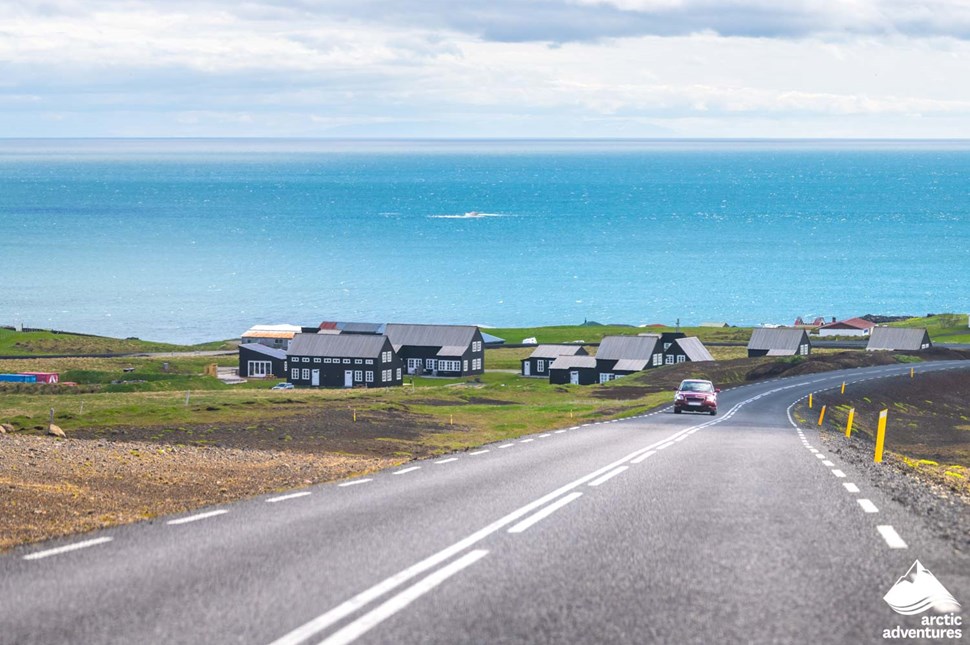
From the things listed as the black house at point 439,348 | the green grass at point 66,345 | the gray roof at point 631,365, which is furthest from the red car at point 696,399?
the green grass at point 66,345

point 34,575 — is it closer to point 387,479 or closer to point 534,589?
point 534,589

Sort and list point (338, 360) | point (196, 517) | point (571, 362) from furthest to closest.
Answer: point (571, 362)
point (338, 360)
point (196, 517)

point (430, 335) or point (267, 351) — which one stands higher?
point (430, 335)

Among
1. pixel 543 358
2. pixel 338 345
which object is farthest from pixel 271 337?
pixel 543 358

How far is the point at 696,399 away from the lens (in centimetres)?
4984

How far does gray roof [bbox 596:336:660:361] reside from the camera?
10288 cm

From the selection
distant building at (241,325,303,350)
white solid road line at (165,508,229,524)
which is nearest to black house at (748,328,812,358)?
distant building at (241,325,303,350)

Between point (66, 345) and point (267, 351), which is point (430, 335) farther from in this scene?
point (66, 345)

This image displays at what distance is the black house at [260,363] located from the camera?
100 m

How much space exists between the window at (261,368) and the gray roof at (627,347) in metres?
26.9

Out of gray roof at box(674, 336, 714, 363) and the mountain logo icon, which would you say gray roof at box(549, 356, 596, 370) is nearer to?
gray roof at box(674, 336, 714, 363)

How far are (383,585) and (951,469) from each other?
23.8 m

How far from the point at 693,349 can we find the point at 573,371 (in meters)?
12.5

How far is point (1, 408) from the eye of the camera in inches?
2047
